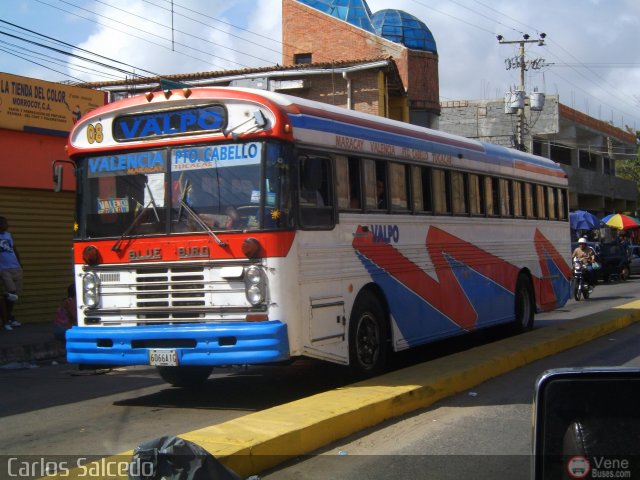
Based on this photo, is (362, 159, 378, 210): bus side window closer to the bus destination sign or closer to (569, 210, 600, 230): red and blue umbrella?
the bus destination sign

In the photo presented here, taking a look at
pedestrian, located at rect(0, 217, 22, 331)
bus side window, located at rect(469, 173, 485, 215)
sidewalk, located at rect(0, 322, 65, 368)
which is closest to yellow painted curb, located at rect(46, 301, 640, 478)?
bus side window, located at rect(469, 173, 485, 215)

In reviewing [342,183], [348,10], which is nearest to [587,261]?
[342,183]

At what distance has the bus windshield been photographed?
8.24m

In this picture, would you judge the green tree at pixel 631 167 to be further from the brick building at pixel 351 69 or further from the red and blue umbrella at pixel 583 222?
the red and blue umbrella at pixel 583 222

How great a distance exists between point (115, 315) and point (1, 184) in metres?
8.61

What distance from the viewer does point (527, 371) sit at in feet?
34.5

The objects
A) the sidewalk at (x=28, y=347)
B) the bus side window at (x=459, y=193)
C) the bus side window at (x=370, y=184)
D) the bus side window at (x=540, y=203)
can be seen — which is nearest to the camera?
the bus side window at (x=370, y=184)

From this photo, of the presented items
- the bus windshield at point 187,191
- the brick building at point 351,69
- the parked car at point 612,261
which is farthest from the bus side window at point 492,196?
the parked car at point 612,261

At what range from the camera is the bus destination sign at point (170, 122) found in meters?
8.53

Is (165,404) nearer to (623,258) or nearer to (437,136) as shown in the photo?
(437,136)

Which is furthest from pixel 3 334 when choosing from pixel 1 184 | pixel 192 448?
pixel 192 448

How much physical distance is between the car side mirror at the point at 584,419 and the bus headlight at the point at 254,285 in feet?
18.1

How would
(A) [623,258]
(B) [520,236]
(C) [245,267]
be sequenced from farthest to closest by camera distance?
1. (A) [623,258]
2. (B) [520,236]
3. (C) [245,267]

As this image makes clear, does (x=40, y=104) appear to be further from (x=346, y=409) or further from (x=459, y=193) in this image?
(x=346, y=409)
